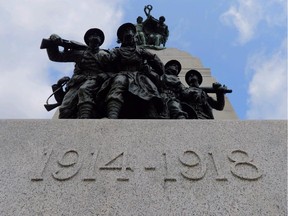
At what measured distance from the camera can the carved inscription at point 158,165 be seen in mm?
2666

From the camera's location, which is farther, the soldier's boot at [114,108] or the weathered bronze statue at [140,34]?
the weathered bronze statue at [140,34]

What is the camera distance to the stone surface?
2.43 metres

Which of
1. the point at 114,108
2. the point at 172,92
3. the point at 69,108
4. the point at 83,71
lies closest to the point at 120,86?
the point at 114,108

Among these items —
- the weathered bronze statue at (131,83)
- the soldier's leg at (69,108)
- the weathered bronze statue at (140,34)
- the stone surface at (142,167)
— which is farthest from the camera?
the weathered bronze statue at (140,34)

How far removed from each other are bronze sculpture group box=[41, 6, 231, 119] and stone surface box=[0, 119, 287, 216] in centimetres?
87

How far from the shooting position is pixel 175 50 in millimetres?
12820

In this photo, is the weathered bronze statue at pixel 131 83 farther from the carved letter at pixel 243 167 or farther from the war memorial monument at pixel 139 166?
the carved letter at pixel 243 167

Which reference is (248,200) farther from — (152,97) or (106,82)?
(106,82)

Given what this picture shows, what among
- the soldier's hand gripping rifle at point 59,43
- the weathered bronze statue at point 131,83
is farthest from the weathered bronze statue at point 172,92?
the soldier's hand gripping rifle at point 59,43

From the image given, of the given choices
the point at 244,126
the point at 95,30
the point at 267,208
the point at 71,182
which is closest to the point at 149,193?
the point at 71,182

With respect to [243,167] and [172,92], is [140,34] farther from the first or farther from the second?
[243,167]

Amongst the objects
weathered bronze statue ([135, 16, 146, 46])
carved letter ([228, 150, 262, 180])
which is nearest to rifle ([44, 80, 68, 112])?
carved letter ([228, 150, 262, 180])

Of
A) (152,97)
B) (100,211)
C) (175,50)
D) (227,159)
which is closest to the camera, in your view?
(100,211)

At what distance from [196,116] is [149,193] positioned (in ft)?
8.97
